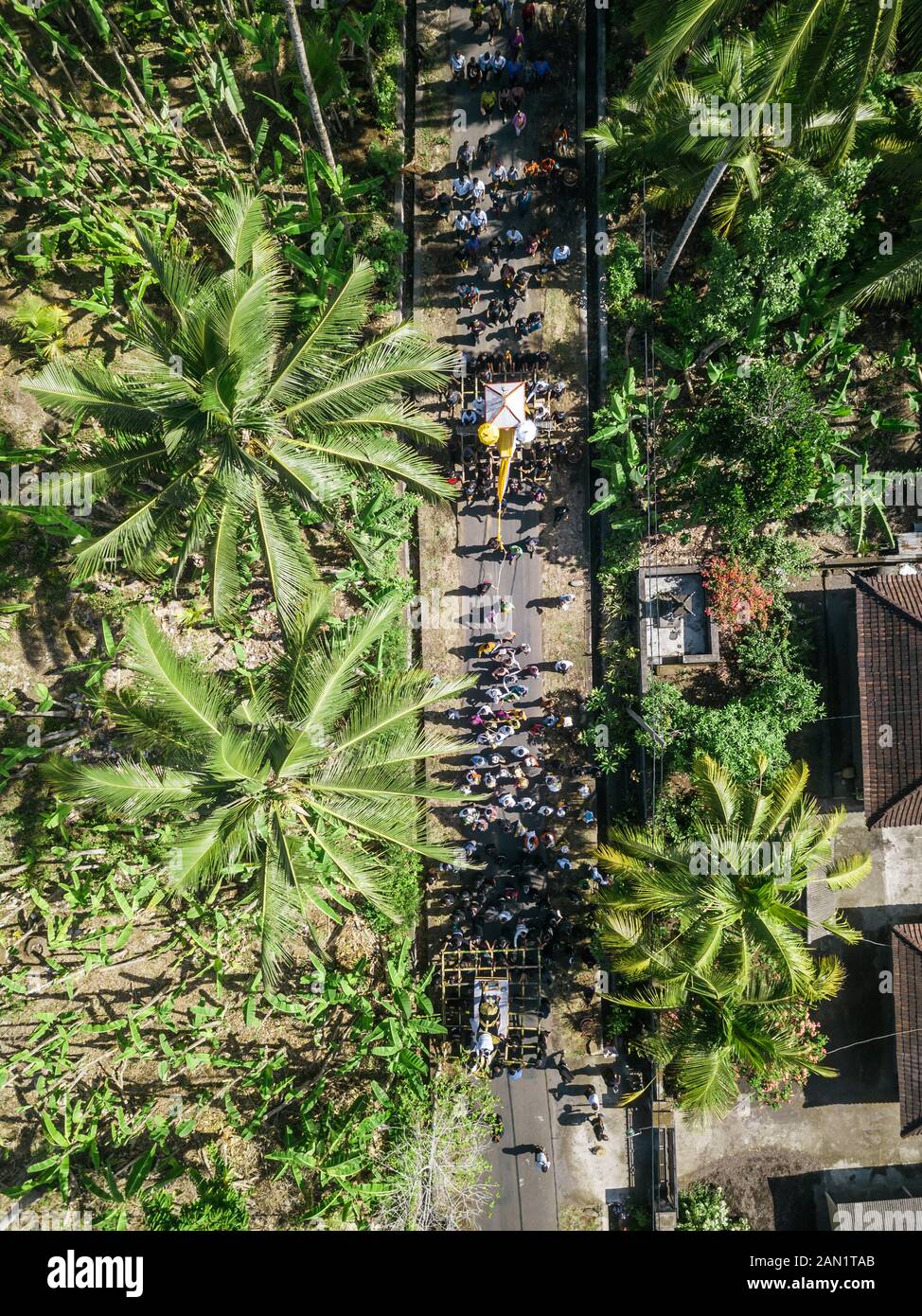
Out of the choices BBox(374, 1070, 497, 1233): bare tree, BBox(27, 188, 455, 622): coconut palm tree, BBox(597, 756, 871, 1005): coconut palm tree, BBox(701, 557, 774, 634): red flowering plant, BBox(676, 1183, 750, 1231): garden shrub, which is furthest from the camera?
BBox(701, 557, 774, 634): red flowering plant

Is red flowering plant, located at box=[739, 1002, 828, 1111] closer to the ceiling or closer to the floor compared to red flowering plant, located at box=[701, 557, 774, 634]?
closer to the floor

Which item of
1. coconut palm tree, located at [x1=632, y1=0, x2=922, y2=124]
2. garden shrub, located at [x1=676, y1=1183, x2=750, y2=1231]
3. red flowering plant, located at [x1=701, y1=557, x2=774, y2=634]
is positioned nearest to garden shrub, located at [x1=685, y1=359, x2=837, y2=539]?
red flowering plant, located at [x1=701, y1=557, x2=774, y2=634]

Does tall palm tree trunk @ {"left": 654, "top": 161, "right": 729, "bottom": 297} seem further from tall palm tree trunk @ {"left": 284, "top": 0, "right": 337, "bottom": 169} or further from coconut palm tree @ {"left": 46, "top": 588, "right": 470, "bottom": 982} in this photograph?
coconut palm tree @ {"left": 46, "top": 588, "right": 470, "bottom": 982}

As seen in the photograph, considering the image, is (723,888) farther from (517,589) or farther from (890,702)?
(517,589)

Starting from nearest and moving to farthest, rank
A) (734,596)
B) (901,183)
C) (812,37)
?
(812,37), (901,183), (734,596)

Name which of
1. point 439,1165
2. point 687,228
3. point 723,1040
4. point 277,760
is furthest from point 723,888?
point 687,228

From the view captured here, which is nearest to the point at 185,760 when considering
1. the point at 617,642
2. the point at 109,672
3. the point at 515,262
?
the point at 109,672
